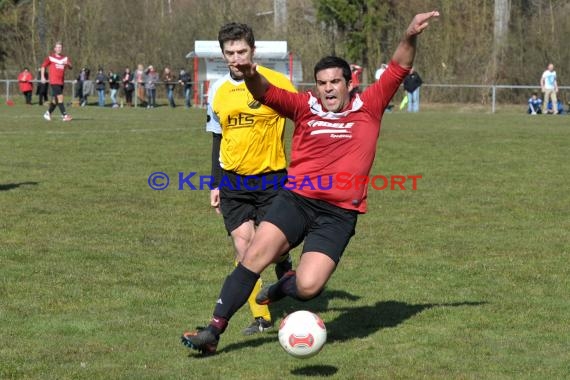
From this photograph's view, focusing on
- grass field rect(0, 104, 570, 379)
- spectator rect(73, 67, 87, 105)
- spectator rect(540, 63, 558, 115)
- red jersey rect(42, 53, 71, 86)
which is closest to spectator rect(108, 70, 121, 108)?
spectator rect(73, 67, 87, 105)

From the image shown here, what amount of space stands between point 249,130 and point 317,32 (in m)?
41.8

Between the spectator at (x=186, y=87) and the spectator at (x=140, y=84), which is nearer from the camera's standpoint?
the spectator at (x=186, y=87)

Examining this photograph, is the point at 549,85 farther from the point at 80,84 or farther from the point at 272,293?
the point at 272,293

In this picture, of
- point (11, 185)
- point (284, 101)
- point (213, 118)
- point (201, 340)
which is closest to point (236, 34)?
point (284, 101)

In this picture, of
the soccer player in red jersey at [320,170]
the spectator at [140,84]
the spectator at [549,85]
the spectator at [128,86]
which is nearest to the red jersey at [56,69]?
the spectator at [128,86]

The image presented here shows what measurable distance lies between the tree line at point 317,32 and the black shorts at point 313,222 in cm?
3738

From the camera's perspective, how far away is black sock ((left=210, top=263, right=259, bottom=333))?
616 centimetres

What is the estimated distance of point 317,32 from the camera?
158ft

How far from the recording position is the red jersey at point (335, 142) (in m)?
6.27

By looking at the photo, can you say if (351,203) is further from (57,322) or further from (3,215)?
(3,215)

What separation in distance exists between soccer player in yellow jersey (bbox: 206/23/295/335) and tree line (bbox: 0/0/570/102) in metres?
36.8

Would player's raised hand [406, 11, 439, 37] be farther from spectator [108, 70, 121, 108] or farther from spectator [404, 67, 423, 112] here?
spectator [108, 70, 121, 108]

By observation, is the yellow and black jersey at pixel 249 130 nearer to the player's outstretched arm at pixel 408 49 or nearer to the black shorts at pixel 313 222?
the black shorts at pixel 313 222

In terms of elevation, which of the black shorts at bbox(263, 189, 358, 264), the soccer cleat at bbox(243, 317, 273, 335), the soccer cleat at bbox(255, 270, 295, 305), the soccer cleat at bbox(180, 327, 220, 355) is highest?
the black shorts at bbox(263, 189, 358, 264)
